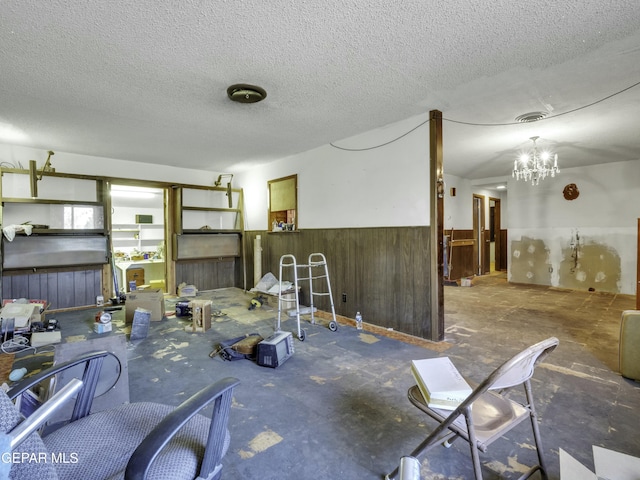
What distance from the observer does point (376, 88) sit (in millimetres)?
2988

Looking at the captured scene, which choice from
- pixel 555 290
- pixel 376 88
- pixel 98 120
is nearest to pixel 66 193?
pixel 98 120

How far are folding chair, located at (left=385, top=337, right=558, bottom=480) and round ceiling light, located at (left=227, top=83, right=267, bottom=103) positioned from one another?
112 inches

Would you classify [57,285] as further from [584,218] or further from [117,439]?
[584,218]

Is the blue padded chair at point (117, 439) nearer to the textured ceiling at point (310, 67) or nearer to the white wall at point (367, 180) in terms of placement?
the textured ceiling at point (310, 67)

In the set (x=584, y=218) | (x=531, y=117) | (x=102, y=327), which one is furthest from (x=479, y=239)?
(x=102, y=327)

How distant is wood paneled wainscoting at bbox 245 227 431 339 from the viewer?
143 inches

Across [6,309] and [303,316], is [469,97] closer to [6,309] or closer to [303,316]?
[303,316]

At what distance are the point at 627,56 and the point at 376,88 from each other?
1.97 metres

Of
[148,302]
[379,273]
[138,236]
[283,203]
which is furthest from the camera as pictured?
[138,236]

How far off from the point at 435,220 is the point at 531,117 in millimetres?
1827

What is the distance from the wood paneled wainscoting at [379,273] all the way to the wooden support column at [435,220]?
0.08m

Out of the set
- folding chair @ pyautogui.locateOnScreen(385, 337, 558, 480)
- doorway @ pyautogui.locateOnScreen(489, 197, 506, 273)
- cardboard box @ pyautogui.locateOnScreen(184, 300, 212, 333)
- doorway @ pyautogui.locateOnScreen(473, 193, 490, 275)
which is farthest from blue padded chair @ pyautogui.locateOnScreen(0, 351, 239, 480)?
doorway @ pyautogui.locateOnScreen(489, 197, 506, 273)

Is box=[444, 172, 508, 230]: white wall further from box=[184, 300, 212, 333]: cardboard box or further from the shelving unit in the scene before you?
the shelving unit

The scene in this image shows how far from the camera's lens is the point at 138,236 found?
24.1 feet
